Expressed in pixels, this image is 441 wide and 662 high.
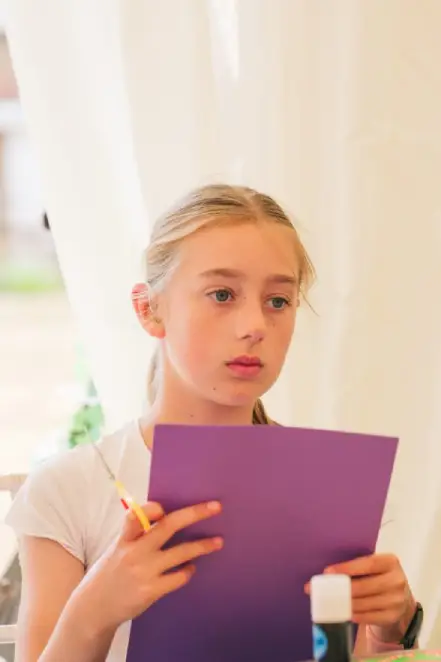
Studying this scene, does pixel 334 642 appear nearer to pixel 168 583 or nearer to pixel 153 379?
pixel 168 583

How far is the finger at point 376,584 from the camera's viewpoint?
0.63m

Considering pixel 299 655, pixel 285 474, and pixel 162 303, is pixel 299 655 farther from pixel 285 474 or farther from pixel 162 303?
pixel 162 303

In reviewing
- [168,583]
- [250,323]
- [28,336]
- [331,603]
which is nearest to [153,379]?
[250,323]

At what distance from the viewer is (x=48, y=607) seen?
2.29 feet

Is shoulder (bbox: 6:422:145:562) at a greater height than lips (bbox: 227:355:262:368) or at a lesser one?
lesser

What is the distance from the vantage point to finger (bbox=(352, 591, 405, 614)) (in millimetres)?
634

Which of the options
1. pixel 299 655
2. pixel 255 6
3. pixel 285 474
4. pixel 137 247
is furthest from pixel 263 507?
pixel 255 6

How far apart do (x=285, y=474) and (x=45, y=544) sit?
25 cm

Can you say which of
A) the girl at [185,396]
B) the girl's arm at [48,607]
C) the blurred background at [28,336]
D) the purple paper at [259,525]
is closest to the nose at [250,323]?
the girl at [185,396]

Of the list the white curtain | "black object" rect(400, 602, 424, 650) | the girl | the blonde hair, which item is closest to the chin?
the girl

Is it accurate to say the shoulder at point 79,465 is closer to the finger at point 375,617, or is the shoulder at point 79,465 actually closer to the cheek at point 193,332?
the cheek at point 193,332

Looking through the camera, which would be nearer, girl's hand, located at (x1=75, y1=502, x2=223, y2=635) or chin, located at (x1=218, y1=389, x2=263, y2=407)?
girl's hand, located at (x1=75, y1=502, x2=223, y2=635)

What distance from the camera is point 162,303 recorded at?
0.74 m

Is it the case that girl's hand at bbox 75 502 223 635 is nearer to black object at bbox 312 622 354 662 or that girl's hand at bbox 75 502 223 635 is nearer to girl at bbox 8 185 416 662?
girl at bbox 8 185 416 662
